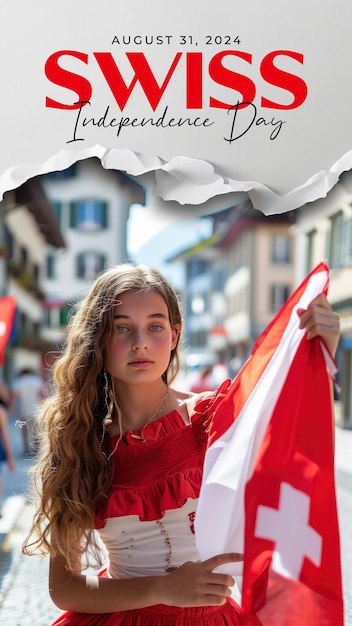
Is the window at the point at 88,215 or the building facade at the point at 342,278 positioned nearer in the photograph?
the building facade at the point at 342,278

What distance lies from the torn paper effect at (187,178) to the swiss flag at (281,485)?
1195 mm

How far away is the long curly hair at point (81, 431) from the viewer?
197cm

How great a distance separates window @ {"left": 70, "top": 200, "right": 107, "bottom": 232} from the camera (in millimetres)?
40781

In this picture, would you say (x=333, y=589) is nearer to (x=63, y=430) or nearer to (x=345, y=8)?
(x=63, y=430)

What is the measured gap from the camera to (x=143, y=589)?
1.89m

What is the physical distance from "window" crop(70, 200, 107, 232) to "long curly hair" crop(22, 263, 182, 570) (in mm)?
38807

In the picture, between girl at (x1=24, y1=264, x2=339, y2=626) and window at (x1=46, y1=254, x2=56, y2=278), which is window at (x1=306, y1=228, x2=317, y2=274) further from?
girl at (x1=24, y1=264, x2=339, y2=626)

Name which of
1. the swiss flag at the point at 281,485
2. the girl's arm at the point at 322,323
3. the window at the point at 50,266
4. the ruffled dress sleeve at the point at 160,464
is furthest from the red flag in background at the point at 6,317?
the window at the point at 50,266

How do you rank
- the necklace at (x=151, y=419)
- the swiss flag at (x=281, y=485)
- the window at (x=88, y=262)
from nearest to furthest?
the swiss flag at (x=281, y=485) < the necklace at (x=151, y=419) < the window at (x=88, y=262)

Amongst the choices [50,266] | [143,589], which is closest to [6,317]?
[143,589]

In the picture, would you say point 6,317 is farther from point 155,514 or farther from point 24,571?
point 155,514

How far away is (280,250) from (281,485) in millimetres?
42775

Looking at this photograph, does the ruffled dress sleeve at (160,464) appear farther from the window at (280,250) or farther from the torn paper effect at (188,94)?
the window at (280,250)

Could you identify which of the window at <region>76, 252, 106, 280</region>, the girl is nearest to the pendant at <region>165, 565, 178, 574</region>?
the girl
